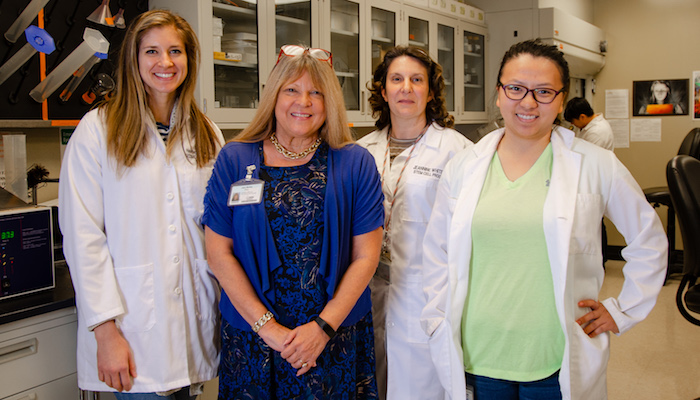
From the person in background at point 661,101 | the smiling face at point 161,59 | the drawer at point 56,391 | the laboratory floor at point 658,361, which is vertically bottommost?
the laboratory floor at point 658,361

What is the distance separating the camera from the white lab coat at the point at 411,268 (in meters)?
1.88

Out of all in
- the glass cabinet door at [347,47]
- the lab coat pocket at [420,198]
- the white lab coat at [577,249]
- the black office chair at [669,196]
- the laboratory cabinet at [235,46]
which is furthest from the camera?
the black office chair at [669,196]

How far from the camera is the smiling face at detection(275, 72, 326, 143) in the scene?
5.16 feet

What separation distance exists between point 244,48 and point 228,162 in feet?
4.34

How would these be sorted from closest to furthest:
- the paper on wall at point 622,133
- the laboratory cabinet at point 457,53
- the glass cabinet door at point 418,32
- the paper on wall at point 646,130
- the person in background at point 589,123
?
the glass cabinet door at point 418,32, the laboratory cabinet at point 457,53, the person in background at point 589,123, the paper on wall at point 646,130, the paper on wall at point 622,133

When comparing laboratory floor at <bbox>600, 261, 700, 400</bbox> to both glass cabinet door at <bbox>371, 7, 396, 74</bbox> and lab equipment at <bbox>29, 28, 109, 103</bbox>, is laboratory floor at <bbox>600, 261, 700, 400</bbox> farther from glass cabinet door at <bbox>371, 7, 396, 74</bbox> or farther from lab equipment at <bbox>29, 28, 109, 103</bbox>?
lab equipment at <bbox>29, 28, 109, 103</bbox>

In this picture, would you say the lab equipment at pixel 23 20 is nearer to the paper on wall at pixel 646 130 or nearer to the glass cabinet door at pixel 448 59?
the glass cabinet door at pixel 448 59

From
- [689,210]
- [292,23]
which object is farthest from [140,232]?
[689,210]

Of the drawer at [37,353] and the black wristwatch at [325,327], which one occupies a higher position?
the black wristwatch at [325,327]

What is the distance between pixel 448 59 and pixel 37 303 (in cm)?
353

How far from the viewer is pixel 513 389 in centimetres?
147

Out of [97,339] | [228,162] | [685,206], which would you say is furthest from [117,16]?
[685,206]

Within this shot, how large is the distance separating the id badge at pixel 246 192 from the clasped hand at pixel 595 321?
89 centimetres

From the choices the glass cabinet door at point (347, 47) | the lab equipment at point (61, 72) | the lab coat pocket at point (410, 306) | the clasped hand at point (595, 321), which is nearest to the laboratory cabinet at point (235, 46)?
the glass cabinet door at point (347, 47)
